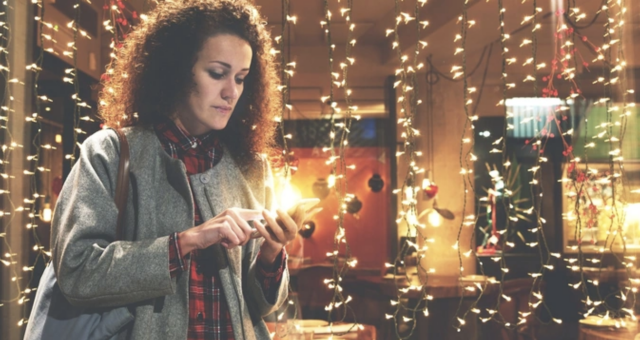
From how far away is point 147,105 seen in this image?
145cm

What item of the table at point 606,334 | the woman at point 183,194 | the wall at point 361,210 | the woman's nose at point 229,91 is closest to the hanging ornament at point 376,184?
the wall at point 361,210

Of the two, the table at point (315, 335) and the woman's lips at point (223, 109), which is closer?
the woman's lips at point (223, 109)

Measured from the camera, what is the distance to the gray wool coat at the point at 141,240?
120 centimetres

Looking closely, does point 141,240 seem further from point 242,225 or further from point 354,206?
point 354,206

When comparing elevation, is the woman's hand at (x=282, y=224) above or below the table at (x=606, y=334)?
above

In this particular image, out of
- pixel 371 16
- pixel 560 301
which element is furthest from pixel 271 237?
pixel 560 301

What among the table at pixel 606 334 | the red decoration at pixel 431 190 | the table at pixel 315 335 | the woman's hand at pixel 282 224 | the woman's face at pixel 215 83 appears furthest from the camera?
the red decoration at pixel 431 190

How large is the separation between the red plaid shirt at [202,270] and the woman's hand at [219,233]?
2cm

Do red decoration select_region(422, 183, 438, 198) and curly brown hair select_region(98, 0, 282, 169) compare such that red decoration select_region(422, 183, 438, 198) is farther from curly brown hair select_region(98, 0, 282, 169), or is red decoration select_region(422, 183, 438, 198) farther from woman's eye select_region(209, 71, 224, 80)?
woman's eye select_region(209, 71, 224, 80)

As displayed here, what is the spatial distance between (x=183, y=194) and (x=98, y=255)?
25 cm

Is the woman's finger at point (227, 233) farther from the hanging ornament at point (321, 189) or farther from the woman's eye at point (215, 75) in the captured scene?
the hanging ornament at point (321, 189)

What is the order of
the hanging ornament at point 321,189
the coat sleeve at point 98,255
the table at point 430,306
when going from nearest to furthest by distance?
the coat sleeve at point 98,255 < the table at point 430,306 < the hanging ornament at point 321,189

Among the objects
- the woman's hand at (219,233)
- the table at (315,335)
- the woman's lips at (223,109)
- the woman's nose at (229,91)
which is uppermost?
the woman's nose at (229,91)

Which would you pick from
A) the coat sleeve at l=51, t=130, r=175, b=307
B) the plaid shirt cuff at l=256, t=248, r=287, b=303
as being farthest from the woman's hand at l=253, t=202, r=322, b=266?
the coat sleeve at l=51, t=130, r=175, b=307
